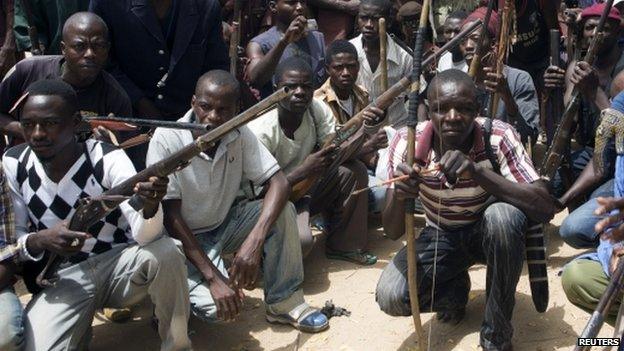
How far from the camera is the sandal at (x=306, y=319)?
4.79 metres

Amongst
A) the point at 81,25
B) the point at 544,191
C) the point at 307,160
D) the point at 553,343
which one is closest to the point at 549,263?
the point at 553,343

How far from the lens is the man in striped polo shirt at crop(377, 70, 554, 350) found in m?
4.14

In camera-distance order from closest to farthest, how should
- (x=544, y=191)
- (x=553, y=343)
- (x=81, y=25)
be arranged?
(x=544, y=191) < (x=553, y=343) < (x=81, y=25)

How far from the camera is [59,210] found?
166 inches

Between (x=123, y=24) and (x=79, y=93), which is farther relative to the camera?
(x=123, y=24)

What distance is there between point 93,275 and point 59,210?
0.39 meters

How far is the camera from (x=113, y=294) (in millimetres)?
4277

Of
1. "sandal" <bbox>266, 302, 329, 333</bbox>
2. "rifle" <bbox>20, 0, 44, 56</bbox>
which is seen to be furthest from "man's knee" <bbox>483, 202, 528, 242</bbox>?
"rifle" <bbox>20, 0, 44, 56</bbox>

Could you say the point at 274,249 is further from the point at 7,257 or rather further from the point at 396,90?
the point at 7,257

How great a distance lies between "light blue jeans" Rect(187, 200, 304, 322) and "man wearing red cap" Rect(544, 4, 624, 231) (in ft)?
5.75

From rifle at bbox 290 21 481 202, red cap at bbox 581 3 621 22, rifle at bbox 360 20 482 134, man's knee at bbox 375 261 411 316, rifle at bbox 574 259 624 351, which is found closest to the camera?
rifle at bbox 574 259 624 351

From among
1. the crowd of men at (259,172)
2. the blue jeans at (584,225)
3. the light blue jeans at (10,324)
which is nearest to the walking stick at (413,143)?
the crowd of men at (259,172)

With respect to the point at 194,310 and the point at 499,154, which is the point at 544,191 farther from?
the point at 194,310

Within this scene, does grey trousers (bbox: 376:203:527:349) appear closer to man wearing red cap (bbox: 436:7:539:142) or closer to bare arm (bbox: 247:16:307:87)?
man wearing red cap (bbox: 436:7:539:142)
